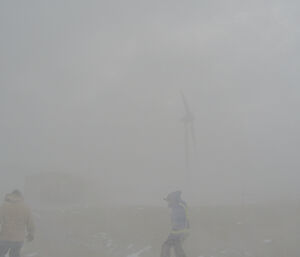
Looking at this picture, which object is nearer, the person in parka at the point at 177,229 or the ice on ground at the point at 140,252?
the person in parka at the point at 177,229

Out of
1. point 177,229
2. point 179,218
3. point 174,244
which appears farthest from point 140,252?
point 179,218

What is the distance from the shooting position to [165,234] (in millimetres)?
19297

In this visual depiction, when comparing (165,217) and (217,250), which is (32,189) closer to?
(165,217)

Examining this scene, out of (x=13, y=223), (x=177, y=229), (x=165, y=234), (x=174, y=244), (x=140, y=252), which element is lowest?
(x=140, y=252)

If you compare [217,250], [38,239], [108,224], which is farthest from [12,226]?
[108,224]

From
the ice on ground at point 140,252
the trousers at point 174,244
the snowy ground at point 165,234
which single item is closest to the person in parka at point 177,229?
the trousers at point 174,244

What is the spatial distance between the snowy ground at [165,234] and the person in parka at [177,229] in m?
6.30

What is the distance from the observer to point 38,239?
21.0m

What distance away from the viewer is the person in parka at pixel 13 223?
830 cm

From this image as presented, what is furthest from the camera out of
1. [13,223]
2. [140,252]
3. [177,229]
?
[140,252]

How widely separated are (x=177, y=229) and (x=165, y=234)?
33.8ft

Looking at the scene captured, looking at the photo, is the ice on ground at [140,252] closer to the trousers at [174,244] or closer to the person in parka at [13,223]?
the trousers at [174,244]

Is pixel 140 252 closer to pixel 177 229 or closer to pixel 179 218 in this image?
pixel 177 229

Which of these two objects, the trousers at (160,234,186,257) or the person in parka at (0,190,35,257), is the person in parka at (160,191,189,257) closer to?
the trousers at (160,234,186,257)
